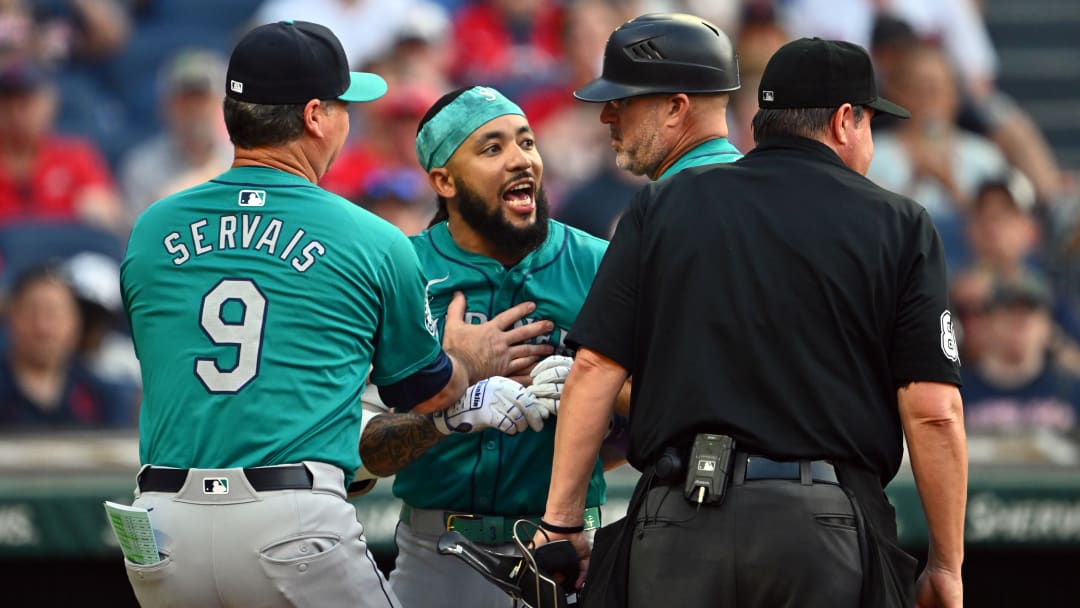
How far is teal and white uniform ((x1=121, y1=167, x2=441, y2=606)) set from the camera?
9.60ft

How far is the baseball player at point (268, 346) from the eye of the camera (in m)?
2.91

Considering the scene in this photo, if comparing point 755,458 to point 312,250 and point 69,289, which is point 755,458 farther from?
point 69,289

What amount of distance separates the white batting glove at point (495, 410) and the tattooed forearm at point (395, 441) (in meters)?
A: 0.13

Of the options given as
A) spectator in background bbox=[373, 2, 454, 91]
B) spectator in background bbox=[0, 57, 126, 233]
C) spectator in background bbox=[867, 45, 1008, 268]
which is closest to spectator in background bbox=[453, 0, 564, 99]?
spectator in background bbox=[373, 2, 454, 91]

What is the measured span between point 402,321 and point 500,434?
61 cm

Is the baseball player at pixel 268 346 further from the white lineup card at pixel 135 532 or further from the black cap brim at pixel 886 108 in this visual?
the black cap brim at pixel 886 108

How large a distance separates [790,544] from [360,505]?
290 centimetres

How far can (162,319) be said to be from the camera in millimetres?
3031

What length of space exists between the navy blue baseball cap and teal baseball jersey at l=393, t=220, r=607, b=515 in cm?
70

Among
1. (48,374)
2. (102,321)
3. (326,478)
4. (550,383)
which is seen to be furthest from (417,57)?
(326,478)

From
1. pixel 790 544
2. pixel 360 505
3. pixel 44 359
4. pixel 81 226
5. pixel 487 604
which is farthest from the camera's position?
pixel 81 226

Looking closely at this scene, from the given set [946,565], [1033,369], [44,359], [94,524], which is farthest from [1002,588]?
[44,359]

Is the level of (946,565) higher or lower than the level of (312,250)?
lower

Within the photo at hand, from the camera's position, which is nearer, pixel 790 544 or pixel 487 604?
pixel 790 544
